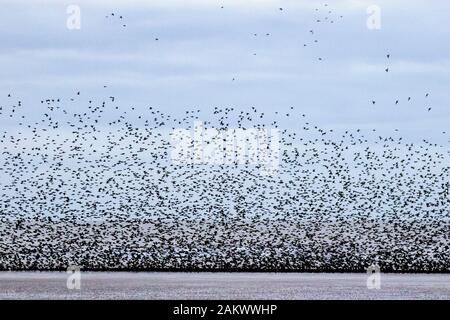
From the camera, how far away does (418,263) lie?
153m

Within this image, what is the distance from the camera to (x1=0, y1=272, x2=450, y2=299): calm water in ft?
289

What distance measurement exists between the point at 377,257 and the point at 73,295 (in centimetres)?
9610

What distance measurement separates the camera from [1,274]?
4845 inches

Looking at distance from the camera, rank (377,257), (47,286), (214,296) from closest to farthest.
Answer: (214,296) → (47,286) → (377,257)

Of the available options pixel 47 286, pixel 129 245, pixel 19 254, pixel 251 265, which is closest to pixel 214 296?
pixel 47 286

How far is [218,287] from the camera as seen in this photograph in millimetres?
99312

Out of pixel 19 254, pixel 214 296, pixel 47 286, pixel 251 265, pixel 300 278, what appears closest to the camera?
pixel 214 296

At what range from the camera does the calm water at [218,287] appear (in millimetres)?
87938
